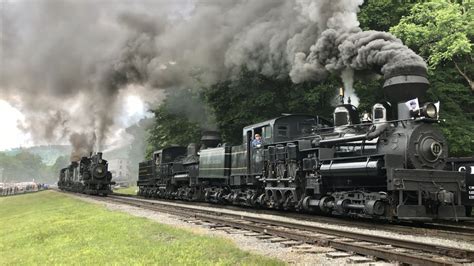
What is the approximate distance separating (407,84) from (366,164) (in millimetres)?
2391

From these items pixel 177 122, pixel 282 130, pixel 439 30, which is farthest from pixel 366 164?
pixel 177 122

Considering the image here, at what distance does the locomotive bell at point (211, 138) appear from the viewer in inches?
Answer: 1062

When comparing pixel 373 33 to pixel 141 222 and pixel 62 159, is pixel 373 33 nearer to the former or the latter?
pixel 141 222

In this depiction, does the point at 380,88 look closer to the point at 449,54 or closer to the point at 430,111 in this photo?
the point at 449,54

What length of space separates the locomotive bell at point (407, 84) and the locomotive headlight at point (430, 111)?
1.12 ft

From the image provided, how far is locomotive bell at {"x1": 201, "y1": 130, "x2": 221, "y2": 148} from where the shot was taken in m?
27.0

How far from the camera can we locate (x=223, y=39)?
19.7 metres

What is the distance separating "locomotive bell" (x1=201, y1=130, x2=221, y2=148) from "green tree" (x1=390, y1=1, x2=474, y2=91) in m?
11.9

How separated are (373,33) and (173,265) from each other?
9.71 meters

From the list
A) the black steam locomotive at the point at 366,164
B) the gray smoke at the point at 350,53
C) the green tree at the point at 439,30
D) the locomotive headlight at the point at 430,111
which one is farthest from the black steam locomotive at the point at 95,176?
the locomotive headlight at the point at 430,111

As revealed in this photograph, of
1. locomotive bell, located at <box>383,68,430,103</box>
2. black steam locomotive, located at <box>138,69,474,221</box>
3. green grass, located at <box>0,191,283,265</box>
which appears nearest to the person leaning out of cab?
black steam locomotive, located at <box>138,69,474,221</box>

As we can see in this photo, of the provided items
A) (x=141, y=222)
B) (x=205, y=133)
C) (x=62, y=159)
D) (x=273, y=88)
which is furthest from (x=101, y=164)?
(x=62, y=159)

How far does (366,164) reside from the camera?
12.5 meters

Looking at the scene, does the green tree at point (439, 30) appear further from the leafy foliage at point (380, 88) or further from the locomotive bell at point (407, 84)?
the locomotive bell at point (407, 84)
